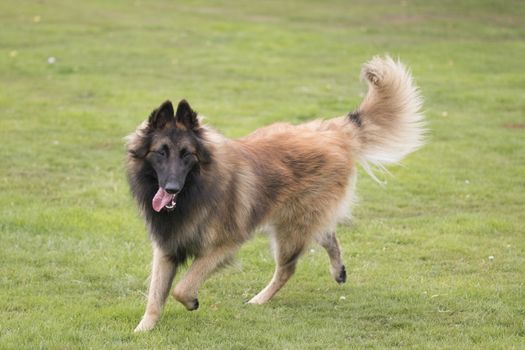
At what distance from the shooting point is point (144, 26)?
26469mm

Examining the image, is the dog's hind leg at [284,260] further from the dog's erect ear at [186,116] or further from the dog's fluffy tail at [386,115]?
the dog's erect ear at [186,116]

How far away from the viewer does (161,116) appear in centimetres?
667

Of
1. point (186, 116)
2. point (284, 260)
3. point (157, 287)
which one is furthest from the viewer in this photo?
point (284, 260)

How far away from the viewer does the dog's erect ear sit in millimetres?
6668

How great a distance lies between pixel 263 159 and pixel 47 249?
284cm

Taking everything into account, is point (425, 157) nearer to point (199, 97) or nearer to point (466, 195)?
point (466, 195)

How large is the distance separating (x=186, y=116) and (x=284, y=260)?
1.83 metres

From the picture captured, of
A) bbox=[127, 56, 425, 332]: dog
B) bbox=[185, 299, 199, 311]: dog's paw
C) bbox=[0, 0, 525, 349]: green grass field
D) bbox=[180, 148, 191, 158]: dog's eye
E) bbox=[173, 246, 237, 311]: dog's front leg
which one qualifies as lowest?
bbox=[0, 0, 525, 349]: green grass field

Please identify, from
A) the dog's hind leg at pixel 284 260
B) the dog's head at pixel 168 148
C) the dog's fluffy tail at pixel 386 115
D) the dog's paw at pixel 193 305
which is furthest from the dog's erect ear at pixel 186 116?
the dog's fluffy tail at pixel 386 115

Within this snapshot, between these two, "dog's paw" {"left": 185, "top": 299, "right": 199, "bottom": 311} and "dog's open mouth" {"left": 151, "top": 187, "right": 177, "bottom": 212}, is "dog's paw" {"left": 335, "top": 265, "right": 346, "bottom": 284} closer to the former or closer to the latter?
"dog's paw" {"left": 185, "top": 299, "right": 199, "bottom": 311}

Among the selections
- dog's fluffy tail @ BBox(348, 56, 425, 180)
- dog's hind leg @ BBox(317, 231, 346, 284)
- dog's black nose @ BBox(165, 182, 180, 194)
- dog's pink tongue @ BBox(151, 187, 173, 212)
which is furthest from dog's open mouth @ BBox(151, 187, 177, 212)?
dog's fluffy tail @ BBox(348, 56, 425, 180)

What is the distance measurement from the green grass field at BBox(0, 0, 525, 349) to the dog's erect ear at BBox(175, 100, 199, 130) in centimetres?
162

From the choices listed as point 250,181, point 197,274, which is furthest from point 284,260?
point 197,274

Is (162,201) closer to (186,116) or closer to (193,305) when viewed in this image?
(186,116)
